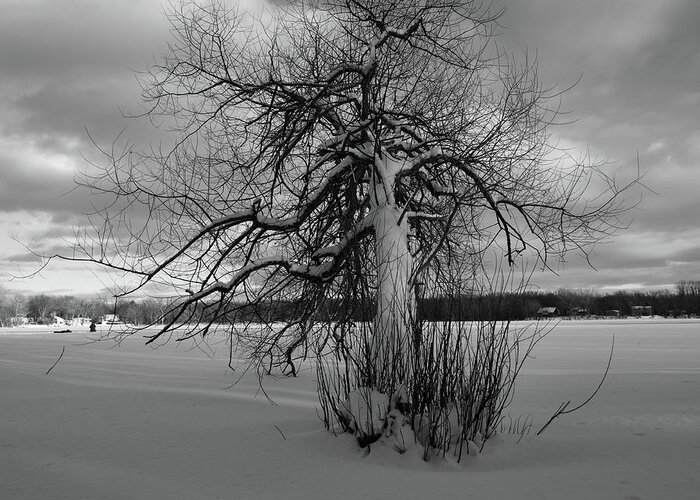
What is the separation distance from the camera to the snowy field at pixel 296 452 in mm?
3342

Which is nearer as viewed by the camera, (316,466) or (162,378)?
(316,466)

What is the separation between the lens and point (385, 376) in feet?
14.4

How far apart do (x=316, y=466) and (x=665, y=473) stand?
245 centimetres

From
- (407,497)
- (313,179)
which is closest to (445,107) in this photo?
(313,179)

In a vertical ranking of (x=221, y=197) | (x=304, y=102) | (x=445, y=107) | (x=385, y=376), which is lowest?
(x=385, y=376)

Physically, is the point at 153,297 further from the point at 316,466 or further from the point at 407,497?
the point at 407,497

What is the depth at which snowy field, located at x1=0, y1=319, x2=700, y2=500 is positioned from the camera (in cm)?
334

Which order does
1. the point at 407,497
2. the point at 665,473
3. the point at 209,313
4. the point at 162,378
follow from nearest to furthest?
1. the point at 407,497
2. the point at 665,473
3. the point at 209,313
4. the point at 162,378

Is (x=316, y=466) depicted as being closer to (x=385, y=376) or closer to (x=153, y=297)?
(x=385, y=376)

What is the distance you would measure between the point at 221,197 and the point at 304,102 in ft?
6.27

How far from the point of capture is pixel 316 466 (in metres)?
3.94

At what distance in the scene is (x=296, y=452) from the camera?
432cm

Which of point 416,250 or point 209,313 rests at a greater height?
point 416,250

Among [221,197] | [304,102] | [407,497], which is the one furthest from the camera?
[221,197]
